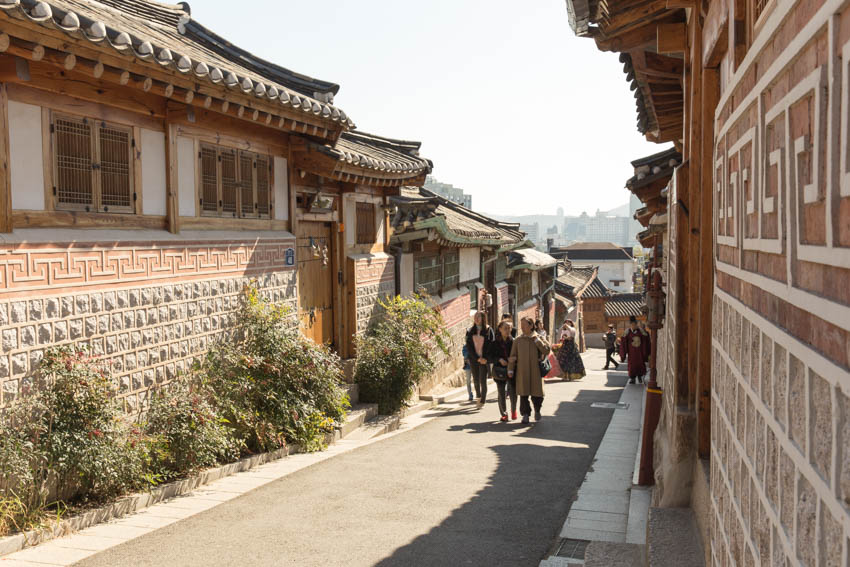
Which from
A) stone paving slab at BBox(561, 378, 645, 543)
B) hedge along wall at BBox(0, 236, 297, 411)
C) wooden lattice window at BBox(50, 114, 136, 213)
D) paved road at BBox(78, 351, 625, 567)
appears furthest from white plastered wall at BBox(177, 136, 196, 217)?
stone paving slab at BBox(561, 378, 645, 543)

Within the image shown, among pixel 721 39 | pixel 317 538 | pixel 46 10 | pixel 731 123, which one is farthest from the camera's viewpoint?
pixel 317 538

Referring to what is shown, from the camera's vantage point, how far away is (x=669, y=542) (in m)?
5.01

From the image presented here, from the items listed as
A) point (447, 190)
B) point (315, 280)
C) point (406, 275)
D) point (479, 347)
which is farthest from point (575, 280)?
point (447, 190)

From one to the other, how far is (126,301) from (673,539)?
5910 millimetres

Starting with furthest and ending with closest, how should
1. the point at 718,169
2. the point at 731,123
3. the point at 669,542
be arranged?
the point at 669,542, the point at 718,169, the point at 731,123

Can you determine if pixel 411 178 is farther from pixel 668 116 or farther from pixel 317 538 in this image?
pixel 317 538

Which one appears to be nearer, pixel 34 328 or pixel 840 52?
pixel 840 52

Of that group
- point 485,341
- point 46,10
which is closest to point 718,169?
point 46,10

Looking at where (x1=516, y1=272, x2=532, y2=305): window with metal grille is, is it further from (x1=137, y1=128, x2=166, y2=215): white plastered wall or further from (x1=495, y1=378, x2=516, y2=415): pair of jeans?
(x1=137, y1=128, x2=166, y2=215): white plastered wall

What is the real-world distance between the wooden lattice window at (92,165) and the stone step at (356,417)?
4593 mm

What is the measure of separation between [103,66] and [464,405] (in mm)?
10272

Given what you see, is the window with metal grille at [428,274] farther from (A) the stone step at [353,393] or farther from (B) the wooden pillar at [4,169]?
(B) the wooden pillar at [4,169]

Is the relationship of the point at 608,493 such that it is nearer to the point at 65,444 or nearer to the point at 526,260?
the point at 65,444

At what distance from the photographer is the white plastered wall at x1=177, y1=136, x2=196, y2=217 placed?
9438 millimetres
